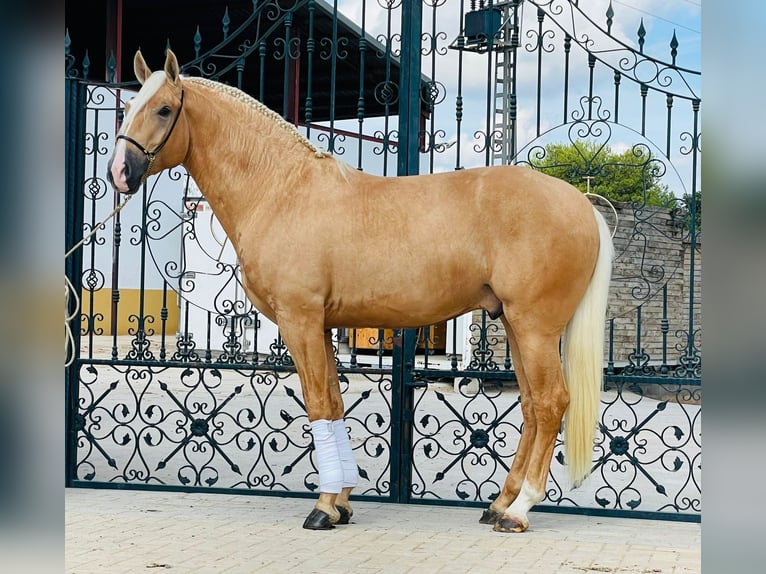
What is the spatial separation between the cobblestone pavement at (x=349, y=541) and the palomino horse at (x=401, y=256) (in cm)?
27

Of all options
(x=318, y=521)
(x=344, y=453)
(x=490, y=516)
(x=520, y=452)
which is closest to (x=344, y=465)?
(x=344, y=453)

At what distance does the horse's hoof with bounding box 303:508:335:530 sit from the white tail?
1328 mm

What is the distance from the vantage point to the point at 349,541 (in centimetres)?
443

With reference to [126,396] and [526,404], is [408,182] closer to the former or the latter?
[526,404]

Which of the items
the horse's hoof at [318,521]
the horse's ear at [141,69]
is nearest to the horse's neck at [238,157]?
the horse's ear at [141,69]

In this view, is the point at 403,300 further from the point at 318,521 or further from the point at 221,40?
the point at 221,40

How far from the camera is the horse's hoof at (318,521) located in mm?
4662

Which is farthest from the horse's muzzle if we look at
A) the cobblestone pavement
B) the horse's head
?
the cobblestone pavement

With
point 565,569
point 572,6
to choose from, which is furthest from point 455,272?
point 572,6

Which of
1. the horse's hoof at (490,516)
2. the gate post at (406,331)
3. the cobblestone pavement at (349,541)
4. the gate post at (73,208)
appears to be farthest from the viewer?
the gate post at (73,208)

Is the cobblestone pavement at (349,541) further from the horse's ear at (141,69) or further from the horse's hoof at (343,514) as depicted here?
the horse's ear at (141,69)
